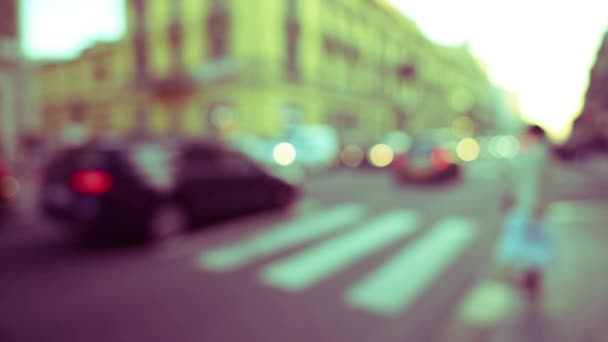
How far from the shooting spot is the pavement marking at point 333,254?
4242mm

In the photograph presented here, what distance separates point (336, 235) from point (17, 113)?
1426 centimetres

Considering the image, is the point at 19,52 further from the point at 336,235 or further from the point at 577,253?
the point at 577,253

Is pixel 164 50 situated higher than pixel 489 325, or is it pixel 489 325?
pixel 164 50

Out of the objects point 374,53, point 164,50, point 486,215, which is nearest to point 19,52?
point 164,50

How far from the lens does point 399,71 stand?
14539mm

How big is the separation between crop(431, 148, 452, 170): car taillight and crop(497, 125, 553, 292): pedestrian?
308 inches

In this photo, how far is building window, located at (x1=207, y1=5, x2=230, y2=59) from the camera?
13.8 metres

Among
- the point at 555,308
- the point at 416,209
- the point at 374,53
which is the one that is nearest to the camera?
the point at 555,308

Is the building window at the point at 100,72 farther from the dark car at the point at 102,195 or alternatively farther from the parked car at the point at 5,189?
the dark car at the point at 102,195

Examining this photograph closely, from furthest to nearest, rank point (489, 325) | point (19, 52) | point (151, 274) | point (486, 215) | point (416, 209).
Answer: point (19, 52) < point (416, 209) < point (486, 215) < point (151, 274) < point (489, 325)

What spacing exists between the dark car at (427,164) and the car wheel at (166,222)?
24.7 ft

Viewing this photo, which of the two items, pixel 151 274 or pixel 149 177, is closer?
pixel 151 274

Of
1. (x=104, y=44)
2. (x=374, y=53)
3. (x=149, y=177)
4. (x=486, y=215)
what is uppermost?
(x=104, y=44)

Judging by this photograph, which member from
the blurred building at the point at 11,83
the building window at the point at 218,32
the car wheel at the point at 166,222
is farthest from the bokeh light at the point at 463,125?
the car wheel at the point at 166,222
